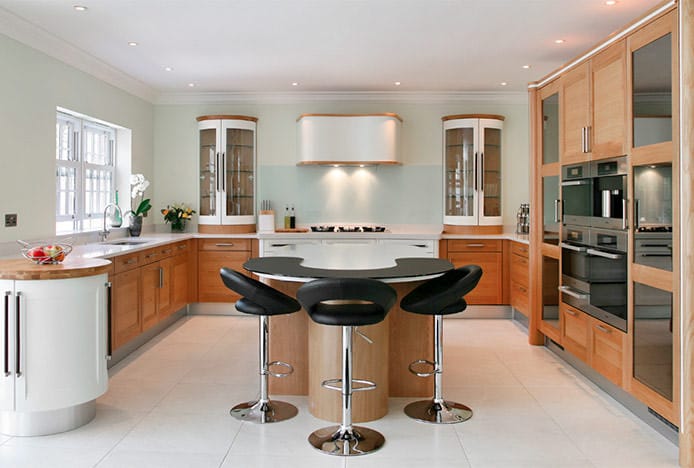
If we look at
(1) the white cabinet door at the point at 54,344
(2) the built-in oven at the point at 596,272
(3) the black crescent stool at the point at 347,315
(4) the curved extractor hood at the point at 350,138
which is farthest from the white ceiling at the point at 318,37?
(3) the black crescent stool at the point at 347,315

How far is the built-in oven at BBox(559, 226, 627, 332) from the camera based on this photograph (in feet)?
11.7

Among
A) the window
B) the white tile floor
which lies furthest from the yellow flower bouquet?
the white tile floor

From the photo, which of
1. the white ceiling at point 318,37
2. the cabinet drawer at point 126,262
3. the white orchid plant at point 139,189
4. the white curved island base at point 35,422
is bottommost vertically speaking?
the white curved island base at point 35,422

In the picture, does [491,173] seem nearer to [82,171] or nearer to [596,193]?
[596,193]

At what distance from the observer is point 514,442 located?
312cm

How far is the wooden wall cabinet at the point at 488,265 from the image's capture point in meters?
6.42

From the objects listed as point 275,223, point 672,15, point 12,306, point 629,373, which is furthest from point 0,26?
point 629,373

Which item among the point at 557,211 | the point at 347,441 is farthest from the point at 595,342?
the point at 347,441

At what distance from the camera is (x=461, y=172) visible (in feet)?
22.4

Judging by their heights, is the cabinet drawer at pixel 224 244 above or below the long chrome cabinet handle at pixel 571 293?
above

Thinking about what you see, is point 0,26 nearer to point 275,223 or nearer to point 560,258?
point 275,223

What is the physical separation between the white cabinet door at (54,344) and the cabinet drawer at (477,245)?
411 centimetres

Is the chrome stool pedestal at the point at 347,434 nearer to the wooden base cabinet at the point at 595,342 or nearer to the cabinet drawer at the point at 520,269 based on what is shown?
the wooden base cabinet at the point at 595,342

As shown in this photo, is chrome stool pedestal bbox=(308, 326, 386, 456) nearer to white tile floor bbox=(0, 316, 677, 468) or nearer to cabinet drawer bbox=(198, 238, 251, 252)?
white tile floor bbox=(0, 316, 677, 468)
